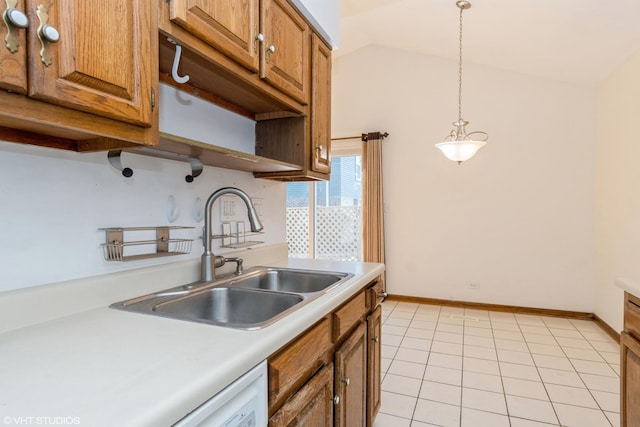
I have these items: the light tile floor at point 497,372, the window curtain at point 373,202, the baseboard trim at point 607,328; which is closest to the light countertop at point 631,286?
the light tile floor at point 497,372

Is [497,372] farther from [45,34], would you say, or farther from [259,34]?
[45,34]

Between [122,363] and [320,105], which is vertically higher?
[320,105]

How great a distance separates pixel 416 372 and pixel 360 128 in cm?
301

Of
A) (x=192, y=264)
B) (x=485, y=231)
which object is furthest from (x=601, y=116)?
(x=192, y=264)

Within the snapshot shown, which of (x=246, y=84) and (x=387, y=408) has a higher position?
(x=246, y=84)

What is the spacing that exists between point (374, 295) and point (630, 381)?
41.0 inches

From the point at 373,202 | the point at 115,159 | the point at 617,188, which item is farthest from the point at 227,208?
the point at 617,188

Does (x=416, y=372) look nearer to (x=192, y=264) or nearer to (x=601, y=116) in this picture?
(x=192, y=264)

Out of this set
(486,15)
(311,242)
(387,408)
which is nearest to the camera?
(387,408)

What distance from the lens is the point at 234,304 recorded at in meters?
1.35

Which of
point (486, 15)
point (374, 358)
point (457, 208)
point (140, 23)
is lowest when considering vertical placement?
point (374, 358)

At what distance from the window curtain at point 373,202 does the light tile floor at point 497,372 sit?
2.97 feet

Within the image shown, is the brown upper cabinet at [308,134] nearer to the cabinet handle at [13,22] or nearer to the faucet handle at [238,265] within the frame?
the faucet handle at [238,265]

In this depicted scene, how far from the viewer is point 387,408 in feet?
6.70
